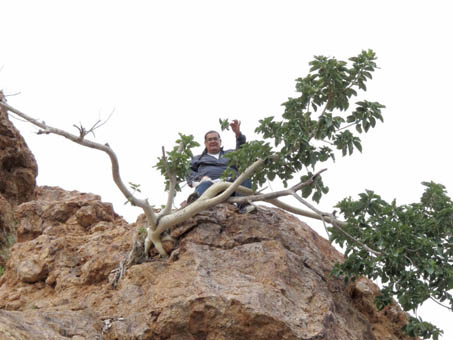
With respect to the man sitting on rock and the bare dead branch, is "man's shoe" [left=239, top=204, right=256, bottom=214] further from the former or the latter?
the bare dead branch

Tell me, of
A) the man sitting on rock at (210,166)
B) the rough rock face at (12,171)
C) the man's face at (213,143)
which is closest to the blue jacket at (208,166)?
the man sitting on rock at (210,166)

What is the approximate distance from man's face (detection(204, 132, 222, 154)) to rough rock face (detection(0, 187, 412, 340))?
1.32 metres

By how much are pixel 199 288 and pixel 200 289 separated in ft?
0.11

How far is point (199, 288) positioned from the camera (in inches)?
256

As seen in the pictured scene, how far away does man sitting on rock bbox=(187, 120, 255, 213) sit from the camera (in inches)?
342

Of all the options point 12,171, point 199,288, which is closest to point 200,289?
point 199,288

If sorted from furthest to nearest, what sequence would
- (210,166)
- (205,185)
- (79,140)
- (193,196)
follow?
(210,166) < (205,185) < (193,196) < (79,140)

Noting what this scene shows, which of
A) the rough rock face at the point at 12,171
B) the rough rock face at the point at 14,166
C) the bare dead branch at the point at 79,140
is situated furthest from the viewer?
the rough rock face at the point at 14,166

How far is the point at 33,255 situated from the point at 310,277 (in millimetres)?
4445

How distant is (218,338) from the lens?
20.1ft

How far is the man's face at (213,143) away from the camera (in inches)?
374

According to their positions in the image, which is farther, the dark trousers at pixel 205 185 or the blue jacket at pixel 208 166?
the blue jacket at pixel 208 166

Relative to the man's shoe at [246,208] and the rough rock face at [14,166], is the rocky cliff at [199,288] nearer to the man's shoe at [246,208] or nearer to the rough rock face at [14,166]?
the man's shoe at [246,208]

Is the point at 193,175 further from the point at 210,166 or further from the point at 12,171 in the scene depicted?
the point at 12,171
